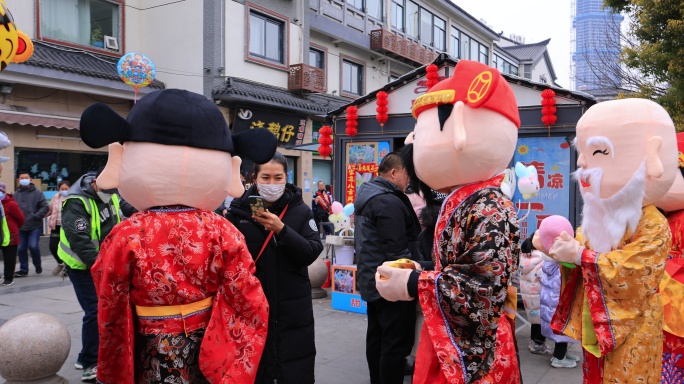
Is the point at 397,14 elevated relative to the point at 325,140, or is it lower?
elevated

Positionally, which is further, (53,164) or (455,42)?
(455,42)

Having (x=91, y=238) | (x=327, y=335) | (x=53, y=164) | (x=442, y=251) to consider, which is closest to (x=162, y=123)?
(x=442, y=251)

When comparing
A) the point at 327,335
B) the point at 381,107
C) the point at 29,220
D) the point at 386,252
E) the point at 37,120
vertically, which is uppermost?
the point at 37,120

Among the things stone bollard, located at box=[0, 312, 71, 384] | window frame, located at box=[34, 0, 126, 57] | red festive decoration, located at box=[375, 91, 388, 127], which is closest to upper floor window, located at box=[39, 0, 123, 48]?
window frame, located at box=[34, 0, 126, 57]

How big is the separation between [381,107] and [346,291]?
105 inches

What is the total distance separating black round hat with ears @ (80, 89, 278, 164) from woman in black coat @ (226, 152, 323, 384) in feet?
2.48

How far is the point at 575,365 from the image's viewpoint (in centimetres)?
469

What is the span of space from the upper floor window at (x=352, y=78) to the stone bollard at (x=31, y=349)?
16917mm

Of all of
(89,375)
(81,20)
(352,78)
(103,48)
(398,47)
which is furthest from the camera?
(398,47)

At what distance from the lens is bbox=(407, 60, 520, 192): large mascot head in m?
2.20

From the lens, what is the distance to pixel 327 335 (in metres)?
5.61

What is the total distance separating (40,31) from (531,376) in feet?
40.5


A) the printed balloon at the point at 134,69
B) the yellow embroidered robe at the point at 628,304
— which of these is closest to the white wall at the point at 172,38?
the printed balloon at the point at 134,69

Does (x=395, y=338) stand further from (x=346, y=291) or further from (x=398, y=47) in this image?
(x=398, y=47)
